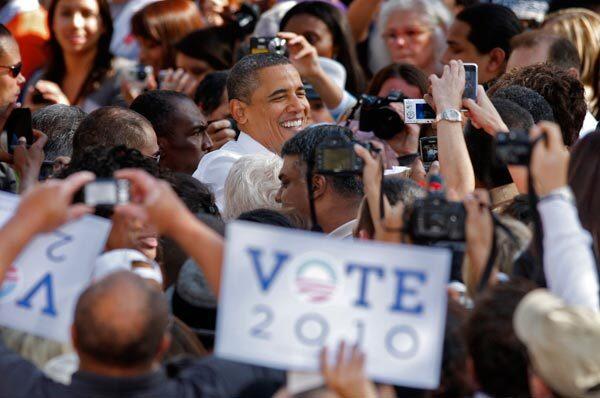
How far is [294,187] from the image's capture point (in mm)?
5953

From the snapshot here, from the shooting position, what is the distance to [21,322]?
4.18 meters

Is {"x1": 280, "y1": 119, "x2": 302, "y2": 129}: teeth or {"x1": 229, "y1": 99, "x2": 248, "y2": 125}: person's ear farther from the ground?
{"x1": 229, "y1": 99, "x2": 248, "y2": 125}: person's ear

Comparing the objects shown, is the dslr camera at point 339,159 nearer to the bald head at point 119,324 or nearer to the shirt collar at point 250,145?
the bald head at point 119,324

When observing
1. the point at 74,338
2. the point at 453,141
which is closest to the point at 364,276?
the point at 74,338

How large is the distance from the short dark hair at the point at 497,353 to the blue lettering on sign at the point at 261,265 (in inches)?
23.0

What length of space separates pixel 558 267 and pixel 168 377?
1.24 meters

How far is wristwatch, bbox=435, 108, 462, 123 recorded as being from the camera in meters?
5.67

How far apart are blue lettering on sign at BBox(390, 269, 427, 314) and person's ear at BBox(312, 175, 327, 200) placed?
6.28ft

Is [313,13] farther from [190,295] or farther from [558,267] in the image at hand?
[558,267]

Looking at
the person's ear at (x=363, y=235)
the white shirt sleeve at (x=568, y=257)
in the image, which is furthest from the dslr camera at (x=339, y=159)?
the white shirt sleeve at (x=568, y=257)

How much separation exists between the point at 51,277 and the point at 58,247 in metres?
0.10

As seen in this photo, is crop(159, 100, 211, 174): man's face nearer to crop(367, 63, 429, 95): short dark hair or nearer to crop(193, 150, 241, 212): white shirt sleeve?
crop(193, 150, 241, 212): white shirt sleeve

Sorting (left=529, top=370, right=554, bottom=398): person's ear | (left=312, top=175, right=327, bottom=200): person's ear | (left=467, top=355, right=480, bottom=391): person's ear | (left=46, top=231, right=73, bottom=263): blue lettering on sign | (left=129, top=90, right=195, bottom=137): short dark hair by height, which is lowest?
(left=129, top=90, right=195, bottom=137): short dark hair

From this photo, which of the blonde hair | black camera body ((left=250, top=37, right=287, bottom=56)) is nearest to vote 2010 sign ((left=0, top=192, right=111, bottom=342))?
black camera body ((left=250, top=37, right=287, bottom=56))
